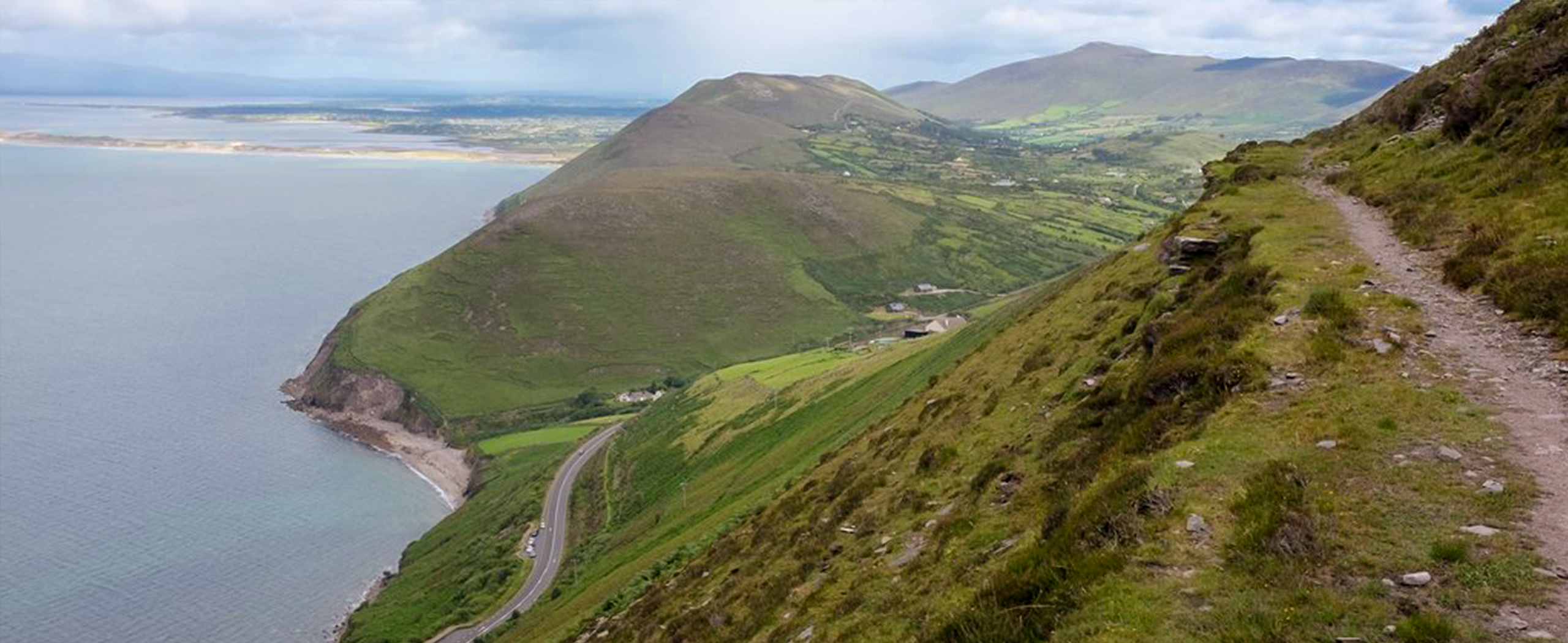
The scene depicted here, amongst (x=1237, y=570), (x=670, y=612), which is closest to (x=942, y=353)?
(x=670, y=612)

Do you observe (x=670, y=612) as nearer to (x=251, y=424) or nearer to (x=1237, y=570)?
(x=1237, y=570)

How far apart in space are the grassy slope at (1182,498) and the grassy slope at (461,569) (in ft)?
185

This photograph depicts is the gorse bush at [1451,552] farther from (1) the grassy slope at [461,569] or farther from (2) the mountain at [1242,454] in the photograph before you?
(1) the grassy slope at [461,569]

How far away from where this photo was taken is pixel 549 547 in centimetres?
9631

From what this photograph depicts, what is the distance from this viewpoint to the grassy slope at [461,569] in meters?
86.4

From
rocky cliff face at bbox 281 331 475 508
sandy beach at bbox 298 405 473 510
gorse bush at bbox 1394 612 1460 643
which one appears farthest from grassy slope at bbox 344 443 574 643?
gorse bush at bbox 1394 612 1460 643

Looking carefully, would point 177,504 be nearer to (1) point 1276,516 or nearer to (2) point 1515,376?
(1) point 1276,516

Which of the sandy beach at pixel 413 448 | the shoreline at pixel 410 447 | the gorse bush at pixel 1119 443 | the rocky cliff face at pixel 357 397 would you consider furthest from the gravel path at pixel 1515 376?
the rocky cliff face at pixel 357 397

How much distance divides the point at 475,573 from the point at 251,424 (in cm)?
9015

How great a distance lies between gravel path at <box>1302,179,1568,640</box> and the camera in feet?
45.8

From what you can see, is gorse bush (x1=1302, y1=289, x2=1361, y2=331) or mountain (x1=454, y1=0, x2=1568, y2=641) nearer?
mountain (x1=454, y1=0, x2=1568, y2=641)

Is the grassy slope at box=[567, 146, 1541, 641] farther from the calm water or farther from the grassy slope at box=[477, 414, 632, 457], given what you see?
the grassy slope at box=[477, 414, 632, 457]

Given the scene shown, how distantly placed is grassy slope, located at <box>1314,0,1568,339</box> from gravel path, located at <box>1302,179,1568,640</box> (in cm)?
57

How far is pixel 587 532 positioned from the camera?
95688 mm
